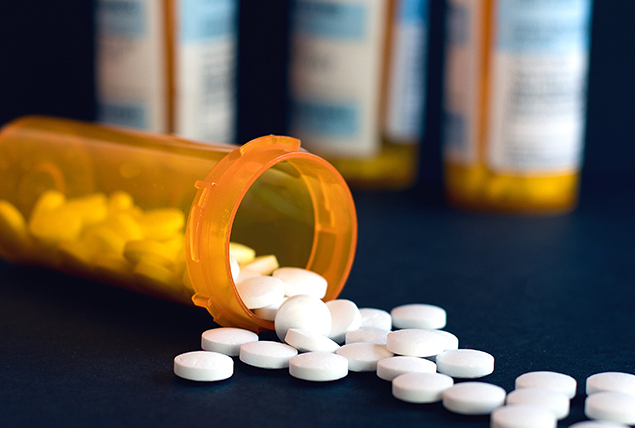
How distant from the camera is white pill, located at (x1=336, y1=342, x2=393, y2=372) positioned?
48 cm

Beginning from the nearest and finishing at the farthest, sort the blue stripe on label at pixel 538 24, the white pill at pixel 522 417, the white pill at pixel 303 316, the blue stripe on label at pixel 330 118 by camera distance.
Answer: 1. the white pill at pixel 522 417
2. the white pill at pixel 303 316
3. the blue stripe on label at pixel 538 24
4. the blue stripe on label at pixel 330 118

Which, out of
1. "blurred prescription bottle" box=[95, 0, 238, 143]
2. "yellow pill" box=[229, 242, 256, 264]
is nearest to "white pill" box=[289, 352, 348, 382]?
"yellow pill" box=[229, 242, 256, 264]

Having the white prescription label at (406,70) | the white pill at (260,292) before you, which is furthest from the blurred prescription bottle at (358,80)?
the white pill at (260,292)

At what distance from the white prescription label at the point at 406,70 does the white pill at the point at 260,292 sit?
0.45 m

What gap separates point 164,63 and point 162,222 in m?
0.33

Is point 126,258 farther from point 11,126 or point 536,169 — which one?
point 536,169

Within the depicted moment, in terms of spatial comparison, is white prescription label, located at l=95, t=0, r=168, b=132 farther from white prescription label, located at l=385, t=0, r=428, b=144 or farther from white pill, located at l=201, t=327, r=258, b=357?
white pill, located at l=201, t=327, r=258, b=357

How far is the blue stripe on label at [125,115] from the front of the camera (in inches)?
33.4

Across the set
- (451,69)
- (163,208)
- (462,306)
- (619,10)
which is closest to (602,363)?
(462,306)

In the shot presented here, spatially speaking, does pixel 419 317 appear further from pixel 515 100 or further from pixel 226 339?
pixel 515 100

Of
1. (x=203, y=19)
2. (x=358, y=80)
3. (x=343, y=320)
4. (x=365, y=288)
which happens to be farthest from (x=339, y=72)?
(x=343, y=320)

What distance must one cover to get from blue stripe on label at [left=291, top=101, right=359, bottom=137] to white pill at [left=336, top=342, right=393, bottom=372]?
1.46 feet

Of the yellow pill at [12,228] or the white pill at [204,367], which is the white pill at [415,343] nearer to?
the white pill at [204,367]

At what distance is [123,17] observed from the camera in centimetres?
→ 82
